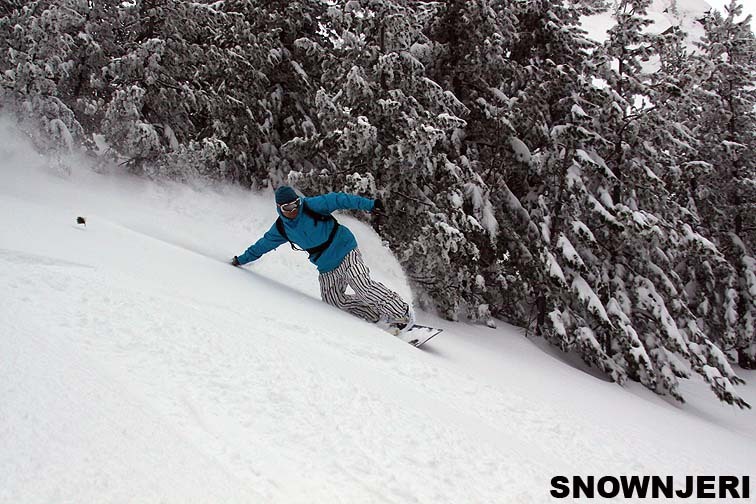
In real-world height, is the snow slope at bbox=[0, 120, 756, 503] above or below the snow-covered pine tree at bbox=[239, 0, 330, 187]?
below

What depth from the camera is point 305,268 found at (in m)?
9.56

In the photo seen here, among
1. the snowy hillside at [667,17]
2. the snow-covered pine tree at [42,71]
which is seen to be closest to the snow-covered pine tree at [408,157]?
the snow-covered pine tree at [42,71]

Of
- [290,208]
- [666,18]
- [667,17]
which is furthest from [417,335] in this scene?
[667,17]

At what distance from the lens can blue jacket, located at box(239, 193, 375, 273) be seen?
20.5 ft

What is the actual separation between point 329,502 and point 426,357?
2.93m

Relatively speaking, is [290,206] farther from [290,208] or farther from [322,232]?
[322,232]

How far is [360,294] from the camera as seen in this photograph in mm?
6672

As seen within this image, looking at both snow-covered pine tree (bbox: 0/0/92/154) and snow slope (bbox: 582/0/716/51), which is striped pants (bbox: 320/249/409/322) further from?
snow slope (bbox: 582/0/716/51)

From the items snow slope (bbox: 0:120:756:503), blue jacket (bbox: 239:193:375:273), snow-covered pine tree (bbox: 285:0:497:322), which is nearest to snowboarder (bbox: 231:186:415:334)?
Answer: blue jacket (bbox: 239:193:375:273)

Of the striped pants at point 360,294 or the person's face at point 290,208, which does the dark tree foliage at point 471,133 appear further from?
the person's face at point 290,208

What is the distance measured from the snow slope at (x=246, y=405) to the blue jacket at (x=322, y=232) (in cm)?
52

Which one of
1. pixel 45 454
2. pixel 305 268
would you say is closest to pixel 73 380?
pixel 45 454

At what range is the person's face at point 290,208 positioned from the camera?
20.2ft

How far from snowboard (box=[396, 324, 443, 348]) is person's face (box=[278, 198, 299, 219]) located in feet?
6.41
